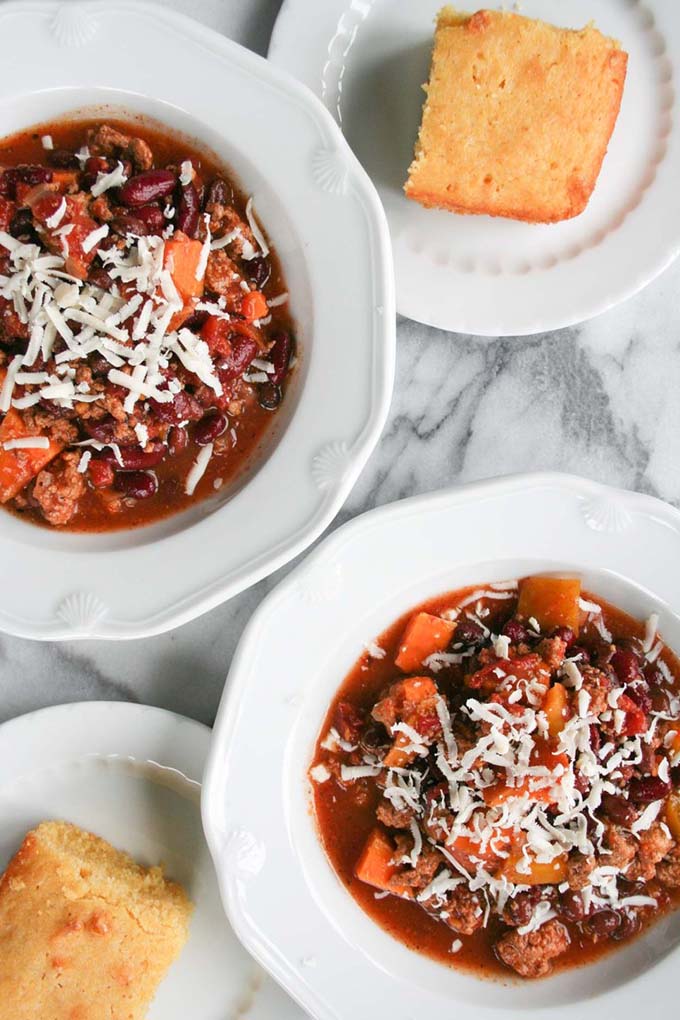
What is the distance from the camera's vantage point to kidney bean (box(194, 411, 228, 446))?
3.21 meters

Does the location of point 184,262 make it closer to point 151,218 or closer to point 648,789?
point 151,218

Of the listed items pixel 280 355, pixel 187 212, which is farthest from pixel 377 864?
pixel 187 212

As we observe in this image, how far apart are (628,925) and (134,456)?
2376 mm

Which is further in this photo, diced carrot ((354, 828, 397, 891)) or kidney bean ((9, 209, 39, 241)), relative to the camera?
diced carrot ((354, 828, 397, 891))

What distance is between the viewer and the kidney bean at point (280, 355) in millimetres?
3205

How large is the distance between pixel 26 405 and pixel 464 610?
162 cm

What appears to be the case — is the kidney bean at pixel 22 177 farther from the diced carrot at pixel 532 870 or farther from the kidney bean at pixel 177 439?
the diced carrot at pixel 532 870

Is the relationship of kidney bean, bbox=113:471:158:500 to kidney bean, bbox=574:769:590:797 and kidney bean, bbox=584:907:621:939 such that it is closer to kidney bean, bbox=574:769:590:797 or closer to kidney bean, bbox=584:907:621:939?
kidney bean, bbox=574:769:590:797

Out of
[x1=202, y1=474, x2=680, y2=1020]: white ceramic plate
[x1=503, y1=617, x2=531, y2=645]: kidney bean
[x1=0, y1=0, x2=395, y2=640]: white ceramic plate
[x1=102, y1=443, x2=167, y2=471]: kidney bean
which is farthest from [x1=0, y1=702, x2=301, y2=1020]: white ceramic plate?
[x1=503, y1=617, x2=531, y2=645]: kidney bean

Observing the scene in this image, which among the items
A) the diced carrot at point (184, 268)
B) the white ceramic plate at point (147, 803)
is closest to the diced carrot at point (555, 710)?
the white ceramic plate at point (147, 803)

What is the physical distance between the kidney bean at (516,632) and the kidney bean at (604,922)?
100cm

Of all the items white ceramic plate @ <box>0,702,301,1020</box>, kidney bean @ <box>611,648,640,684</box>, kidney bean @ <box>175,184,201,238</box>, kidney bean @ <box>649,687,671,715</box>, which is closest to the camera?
kidney bean @ <box>175,184,201,238</box>

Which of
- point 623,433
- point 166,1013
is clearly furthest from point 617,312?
point 166,1013

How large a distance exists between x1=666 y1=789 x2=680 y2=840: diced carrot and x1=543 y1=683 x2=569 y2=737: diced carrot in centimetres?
54
